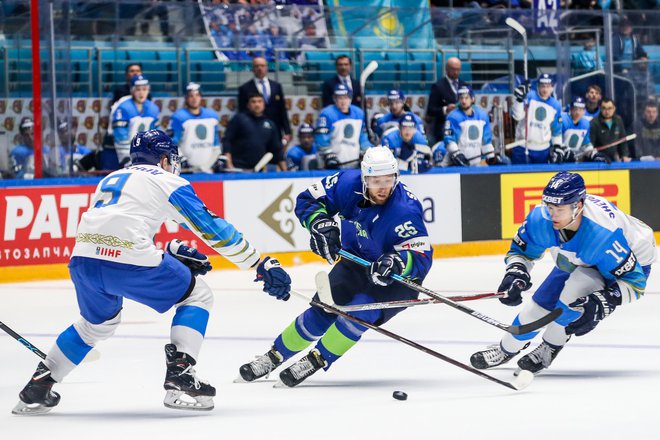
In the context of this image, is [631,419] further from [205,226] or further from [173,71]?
[173,71]

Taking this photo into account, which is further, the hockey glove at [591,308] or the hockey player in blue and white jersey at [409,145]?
the hockey player in blue and white jersey at [409,145]

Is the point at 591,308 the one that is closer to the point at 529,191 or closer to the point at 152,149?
the point at 152,149

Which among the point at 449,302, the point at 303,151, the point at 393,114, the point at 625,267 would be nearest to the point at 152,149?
the point at 449,302

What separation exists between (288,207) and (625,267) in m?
6.16

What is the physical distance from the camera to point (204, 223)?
507 centimetres

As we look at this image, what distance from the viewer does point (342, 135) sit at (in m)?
12.6

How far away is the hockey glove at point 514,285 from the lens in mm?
5793

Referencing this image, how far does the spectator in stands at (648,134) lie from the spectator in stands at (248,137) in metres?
4.18

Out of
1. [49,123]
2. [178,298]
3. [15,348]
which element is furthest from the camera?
[49,123]

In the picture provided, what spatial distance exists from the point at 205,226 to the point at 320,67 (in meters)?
8.24

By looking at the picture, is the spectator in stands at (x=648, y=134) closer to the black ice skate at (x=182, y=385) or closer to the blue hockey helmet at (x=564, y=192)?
the blue hockey helmet at (x=564, y=192)

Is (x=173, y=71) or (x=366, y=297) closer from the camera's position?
(x=366, y=297)

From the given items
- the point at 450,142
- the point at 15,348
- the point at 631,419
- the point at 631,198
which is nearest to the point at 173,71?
the point at 450,142

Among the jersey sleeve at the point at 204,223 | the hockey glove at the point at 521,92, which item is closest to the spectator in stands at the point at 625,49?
the hockey glove at the point at 521,92
